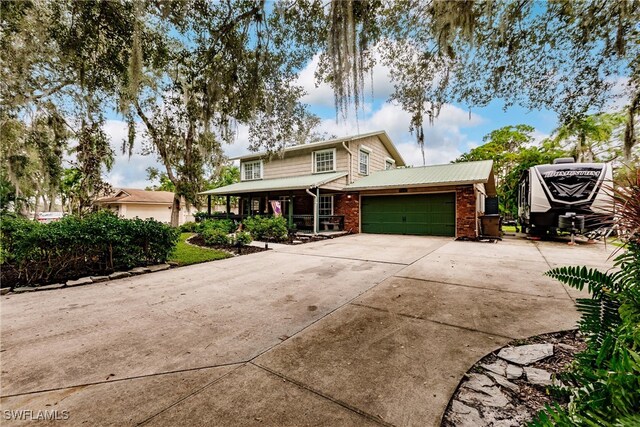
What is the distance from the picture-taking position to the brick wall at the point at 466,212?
34.0ft

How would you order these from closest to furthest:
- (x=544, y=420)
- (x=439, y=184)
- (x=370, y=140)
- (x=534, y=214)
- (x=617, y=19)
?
(x=544, y=420) < (x=617, y=19) < (x=534, y=214) < (x=439, y=184) < (x=370, y=140)

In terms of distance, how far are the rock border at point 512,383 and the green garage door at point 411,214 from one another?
9.11 metres

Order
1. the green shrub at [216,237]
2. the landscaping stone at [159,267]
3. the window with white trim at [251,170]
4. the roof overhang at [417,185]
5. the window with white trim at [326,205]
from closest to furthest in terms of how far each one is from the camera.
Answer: the landscaping stone at [159,267] < the green shrub at [216,237] < the roof overhang at [417,185] < the window with white trim at [326,205] < the window with white trim at [251,170]

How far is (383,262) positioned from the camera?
247 inches

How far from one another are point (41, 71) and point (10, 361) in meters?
7.21

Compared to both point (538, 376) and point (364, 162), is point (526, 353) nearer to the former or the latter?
point (538, 376)

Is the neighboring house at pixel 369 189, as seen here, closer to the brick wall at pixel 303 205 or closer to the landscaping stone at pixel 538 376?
the brick wall at pixel 303 205

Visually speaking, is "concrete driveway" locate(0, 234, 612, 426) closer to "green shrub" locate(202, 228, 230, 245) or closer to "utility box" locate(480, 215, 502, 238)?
"green shrub" locate(202, 228, 230, 245)

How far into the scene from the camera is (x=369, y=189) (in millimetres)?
12258

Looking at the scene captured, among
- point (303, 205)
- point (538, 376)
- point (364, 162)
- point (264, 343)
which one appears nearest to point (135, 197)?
point (303, 205)

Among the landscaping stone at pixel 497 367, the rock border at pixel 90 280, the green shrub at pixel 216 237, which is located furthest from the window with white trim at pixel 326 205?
the landscaping stone at pixel 497 367

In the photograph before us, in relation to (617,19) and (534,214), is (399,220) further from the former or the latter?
(617,19)

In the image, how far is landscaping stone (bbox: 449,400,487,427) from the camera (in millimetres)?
1583

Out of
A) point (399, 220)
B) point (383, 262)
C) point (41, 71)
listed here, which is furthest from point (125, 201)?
point (383, 262)
